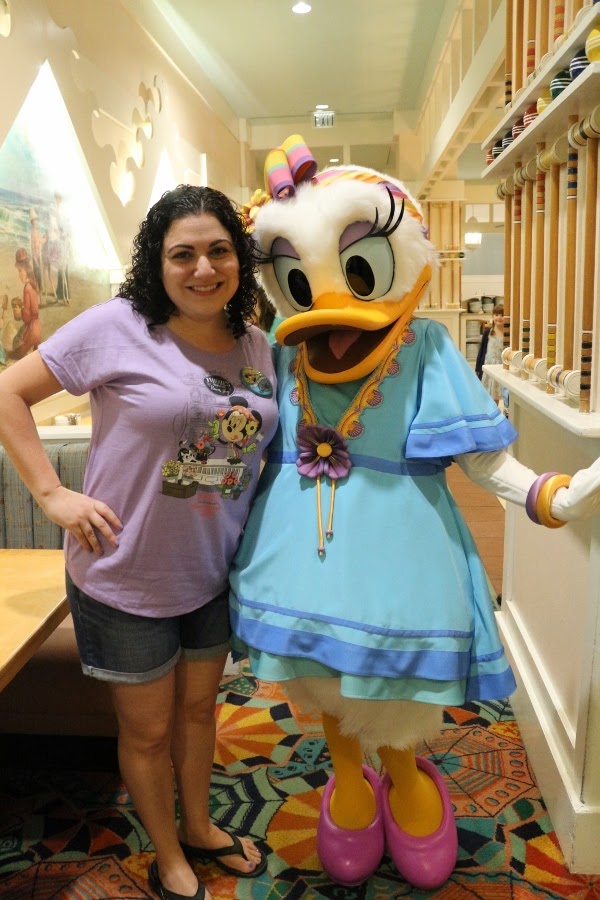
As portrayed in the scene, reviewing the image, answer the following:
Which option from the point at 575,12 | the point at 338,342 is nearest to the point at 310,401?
the point at 338,342

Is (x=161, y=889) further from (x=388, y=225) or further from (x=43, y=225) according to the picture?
(x=43, y=225)

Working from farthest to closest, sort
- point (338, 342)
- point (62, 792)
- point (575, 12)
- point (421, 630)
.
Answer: point (62, 792) < point (575, 12) < point (338, 342) < point (421, 630)

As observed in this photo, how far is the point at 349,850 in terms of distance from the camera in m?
1.52

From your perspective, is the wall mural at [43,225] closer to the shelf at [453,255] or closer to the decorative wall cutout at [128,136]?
the decorative wall cutout at [128,136]

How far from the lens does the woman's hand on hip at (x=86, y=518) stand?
126 cm

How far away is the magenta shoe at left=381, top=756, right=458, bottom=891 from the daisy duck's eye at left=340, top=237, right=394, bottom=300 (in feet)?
3.48

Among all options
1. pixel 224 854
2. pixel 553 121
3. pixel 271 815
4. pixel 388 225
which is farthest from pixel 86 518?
pixel 553 121

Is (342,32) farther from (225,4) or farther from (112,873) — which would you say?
(112,873)

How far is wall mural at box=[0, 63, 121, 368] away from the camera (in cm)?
278

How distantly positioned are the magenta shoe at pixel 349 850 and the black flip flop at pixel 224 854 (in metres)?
0.14

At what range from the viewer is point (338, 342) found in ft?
4.43

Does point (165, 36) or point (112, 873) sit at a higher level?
point (165, 36)

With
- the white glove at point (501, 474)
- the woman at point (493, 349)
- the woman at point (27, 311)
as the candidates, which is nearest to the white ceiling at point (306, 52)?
the woman at point (493, 349)

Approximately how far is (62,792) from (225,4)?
15.1 ft
